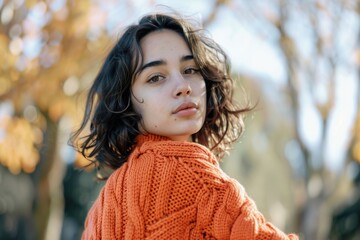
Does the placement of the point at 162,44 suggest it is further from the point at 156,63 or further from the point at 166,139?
the point at 166,139

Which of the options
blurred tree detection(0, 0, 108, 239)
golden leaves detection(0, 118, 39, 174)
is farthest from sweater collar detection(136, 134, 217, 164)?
golden leaves detection(0, 118, 39, 174)

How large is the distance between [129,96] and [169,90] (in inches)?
8.6

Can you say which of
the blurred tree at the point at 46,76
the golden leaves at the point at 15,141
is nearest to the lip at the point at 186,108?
the blurred tree at the point at 46,76

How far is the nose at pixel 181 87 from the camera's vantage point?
7.73 ft

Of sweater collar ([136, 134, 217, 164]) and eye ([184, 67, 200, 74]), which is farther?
eye ([184, 67, 200, 74])

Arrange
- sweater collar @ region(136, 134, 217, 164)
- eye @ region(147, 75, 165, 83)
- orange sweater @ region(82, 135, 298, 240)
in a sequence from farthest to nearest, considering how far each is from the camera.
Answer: eye @ region(147, 75, 165, 83), sweater collar @ region(136, 134, 217, 164), orange sweater @ region(82, 135, 298, 240)

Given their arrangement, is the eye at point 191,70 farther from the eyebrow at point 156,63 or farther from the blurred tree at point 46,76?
the blurred tree at point 46,76

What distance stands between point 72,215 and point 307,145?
32.2ft

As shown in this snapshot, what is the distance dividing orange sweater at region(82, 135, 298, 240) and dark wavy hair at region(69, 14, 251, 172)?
0.74 ft

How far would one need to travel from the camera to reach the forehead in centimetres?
247

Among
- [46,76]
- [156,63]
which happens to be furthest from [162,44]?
[46,76]

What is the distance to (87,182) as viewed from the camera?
645 inches

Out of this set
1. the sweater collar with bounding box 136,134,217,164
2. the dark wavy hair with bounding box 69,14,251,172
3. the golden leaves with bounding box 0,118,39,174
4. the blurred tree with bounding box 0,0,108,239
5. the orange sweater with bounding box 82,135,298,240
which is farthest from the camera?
the golden leaves with bounding box 0,118,39,174

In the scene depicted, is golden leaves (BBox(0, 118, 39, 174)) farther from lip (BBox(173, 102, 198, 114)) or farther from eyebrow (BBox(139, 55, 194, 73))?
lip (BBox(173, 102, 198, 114))
